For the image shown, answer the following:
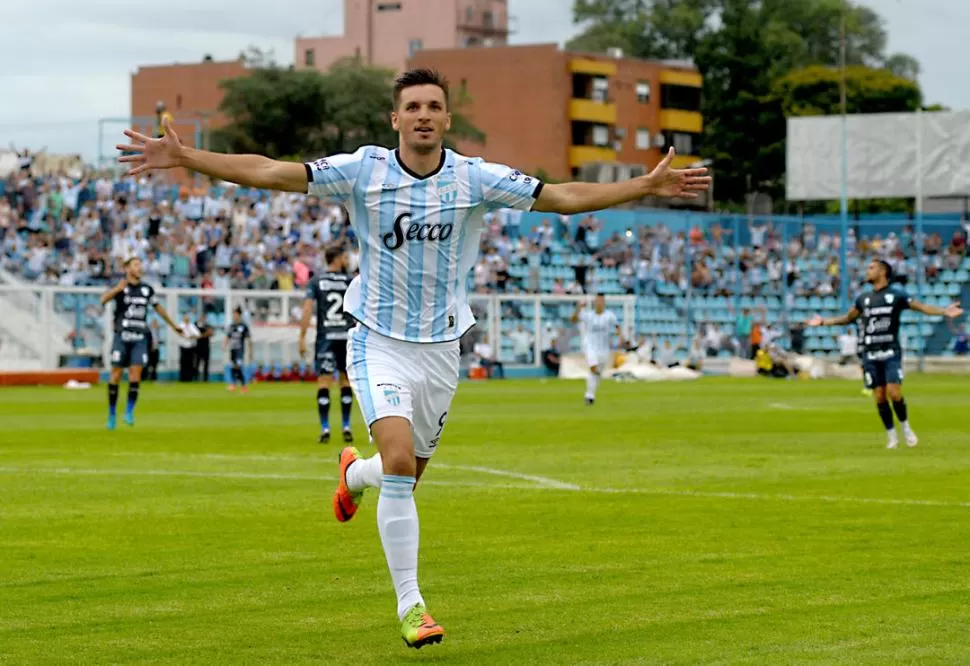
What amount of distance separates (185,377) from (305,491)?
33881 millimetres

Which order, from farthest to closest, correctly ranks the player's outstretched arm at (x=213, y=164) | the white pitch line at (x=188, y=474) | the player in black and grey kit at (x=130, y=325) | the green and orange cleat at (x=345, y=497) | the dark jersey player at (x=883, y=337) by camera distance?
1. the player in black and grey kit at (x=130, y=325)
2. the dark jersey player at (x=883, y=337)
3. the white pitch line at (x=188, y=474)
4. the green and orange cleat at (x=345, y=497)
5. the player's outstretched arm at (x=213, y=164)

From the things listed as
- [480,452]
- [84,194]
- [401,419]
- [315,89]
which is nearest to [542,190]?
[401,419]

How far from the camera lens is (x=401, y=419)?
8.45 metres

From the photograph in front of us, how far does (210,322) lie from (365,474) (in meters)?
40.5

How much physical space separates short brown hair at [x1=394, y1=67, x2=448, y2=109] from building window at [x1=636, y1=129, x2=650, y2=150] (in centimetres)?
10903

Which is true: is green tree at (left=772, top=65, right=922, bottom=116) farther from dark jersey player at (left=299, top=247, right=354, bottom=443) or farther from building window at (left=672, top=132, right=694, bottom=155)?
dark jersey player at (left=299, top=247, right=354, bottom=443)

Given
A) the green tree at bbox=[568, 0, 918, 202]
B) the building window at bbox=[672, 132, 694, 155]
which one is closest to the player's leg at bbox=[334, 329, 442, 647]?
the green tree at bbox=[568, 0, 918, 202]

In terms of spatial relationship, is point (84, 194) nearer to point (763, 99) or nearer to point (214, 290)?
point (214, 290)

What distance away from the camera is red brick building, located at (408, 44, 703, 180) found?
107500mm

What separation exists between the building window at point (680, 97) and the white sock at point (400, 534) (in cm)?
11073

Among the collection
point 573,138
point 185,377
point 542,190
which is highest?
point 573,138

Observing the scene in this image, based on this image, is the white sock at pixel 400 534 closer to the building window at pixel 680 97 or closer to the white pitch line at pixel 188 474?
the white pitch line at pixel 188 474

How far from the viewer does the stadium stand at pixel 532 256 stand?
49625 millimetres

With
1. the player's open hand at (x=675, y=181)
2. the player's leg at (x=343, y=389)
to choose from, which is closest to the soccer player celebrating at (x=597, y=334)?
the player's leg at (x=343, y=389)
